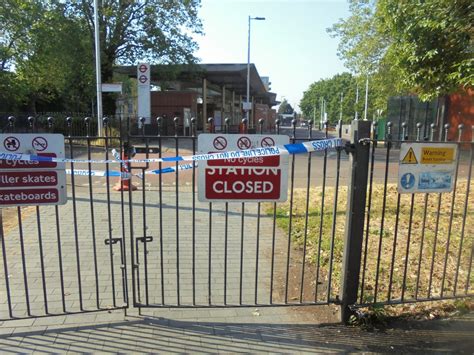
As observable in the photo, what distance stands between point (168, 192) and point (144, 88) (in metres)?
11.5

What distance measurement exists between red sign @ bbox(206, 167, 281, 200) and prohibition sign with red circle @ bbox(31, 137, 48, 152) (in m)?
1.34

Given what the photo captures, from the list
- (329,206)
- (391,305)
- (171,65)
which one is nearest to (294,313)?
(391,305)

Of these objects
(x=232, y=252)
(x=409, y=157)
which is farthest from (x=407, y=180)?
(x=232, y=252)

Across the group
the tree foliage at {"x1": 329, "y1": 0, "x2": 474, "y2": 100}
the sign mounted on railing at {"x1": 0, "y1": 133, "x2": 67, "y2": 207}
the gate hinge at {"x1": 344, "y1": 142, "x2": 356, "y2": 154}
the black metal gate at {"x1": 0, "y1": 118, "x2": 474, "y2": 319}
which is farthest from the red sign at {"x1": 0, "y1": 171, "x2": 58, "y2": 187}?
the tree foliage at {"x1": 329, "y1": 0, "x2": 474, "y2": 100}

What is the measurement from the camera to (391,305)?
377cm

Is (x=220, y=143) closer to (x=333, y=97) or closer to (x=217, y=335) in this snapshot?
(x=217, y=335)

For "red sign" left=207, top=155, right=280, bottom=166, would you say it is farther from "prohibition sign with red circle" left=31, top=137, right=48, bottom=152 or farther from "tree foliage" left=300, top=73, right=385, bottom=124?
"tree foliage" left=300, top=73, right=385, bottom=124

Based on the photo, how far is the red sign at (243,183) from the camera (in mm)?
3479

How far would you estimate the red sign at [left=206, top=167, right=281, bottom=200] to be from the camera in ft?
11.4

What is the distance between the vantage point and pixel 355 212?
3.47 metres

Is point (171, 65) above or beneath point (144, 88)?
above

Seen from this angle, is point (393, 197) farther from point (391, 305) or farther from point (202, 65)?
point (202, 65)

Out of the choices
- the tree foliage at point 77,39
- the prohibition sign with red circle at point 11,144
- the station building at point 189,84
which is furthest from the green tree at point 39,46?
the prohibition sign with red circle at point 11,144

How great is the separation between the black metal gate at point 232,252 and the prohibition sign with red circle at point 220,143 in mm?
195
